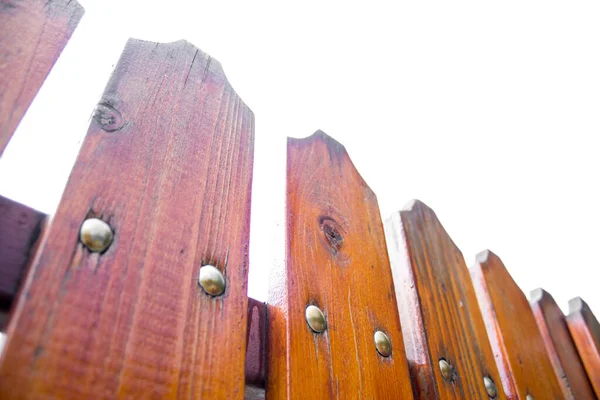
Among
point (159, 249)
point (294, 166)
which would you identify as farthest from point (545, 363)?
point (159, 249)

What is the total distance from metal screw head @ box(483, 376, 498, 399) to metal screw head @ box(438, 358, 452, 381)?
0.54ft

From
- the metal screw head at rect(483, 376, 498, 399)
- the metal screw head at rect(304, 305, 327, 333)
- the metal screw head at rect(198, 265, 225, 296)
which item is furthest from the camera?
the metal screw head at rect(483, 376, 498, 399)

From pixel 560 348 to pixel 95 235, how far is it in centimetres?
160

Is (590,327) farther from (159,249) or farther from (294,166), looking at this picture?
(159,249)

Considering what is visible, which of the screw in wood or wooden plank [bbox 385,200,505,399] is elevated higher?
wooden plank [bbox 385,200,505,399]

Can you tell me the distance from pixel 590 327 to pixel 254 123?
1.54 meters

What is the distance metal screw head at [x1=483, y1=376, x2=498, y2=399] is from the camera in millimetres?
976

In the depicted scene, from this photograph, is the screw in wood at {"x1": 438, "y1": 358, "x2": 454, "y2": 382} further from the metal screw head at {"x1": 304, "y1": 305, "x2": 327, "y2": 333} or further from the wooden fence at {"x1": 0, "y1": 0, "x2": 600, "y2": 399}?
the metal screw head at {"x1": 304, "y1": 305, "x2": 327, "y2": 333}

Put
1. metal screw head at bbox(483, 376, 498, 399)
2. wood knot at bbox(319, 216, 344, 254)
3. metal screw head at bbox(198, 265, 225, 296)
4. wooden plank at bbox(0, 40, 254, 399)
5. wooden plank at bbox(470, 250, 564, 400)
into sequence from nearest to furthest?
wooden plank at bbox(0, 40, 254, 399) < metal screw head at bbox(198, 265, 225, 296) < wood knot at bbox(319, 216, 344, 254) < metal screw head at bbox(483, 376, 498, 399) < wooden plank at bbox(470, 250, 564, 400)

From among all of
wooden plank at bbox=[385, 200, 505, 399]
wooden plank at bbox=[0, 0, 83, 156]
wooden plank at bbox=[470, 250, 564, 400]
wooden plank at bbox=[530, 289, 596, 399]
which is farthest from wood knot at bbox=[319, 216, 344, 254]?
wooden plank at bbox=[530, 289, 596, 399]

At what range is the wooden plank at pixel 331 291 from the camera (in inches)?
23.9

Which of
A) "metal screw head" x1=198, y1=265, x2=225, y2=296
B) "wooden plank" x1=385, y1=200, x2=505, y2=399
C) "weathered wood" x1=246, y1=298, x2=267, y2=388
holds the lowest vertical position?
Answer: "weathered wood" x1=246, y1=298, x2=267, y2=388

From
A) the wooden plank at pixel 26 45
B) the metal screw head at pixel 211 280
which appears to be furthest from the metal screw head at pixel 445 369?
the wooden plank at pixel 26 45

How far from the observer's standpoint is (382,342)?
74 centimetres
